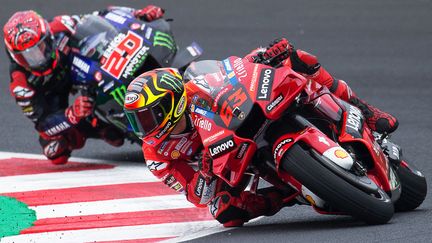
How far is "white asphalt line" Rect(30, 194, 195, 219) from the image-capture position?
28.6 feet

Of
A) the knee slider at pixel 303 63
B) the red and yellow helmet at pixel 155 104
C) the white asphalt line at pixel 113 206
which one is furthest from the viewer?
the white asphalt line at pixel 113 206

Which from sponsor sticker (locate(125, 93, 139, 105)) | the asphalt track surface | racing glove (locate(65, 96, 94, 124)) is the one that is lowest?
the asphalt track surface

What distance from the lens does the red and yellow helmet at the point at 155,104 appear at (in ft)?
24.3

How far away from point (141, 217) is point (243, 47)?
636cm

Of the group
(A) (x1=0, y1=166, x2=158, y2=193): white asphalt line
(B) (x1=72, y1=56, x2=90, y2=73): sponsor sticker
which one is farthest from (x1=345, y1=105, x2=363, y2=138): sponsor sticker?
(B) (x1=72, y1=56, x2=90, y2=73): sponsor sticker

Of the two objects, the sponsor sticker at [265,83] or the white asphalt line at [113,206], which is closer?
the sponsor sticker at [265,83]

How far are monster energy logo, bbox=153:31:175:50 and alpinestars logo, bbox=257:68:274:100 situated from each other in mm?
3630

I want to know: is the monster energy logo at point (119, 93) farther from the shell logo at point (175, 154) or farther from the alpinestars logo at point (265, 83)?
the alpinestars logo at point (265, 83)

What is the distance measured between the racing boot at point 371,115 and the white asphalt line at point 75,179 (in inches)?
94.4

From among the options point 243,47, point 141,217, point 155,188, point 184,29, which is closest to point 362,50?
point 243,47

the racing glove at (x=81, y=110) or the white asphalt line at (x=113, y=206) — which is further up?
the white asphalt line at (x=113, y=206)

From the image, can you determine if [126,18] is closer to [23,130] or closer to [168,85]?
[23,130]

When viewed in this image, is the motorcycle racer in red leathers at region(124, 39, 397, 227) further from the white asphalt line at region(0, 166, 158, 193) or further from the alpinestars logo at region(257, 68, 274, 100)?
the white asphalt line at region(0, 166, 158, 193)

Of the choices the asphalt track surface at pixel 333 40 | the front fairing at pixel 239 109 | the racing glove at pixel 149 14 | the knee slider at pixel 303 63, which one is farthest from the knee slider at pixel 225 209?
the racing glove at pixel 149 14
